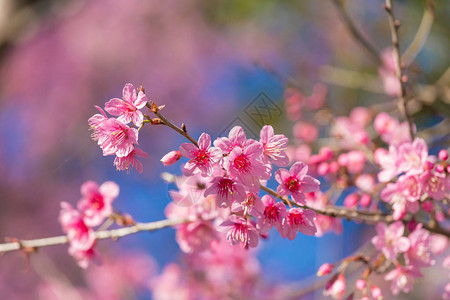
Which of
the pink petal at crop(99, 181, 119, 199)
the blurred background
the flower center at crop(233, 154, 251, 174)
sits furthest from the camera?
the blurred background

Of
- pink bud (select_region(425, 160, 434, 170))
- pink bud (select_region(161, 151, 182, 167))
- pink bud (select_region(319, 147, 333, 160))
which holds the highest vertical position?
pink bud (select_region(319, 147, 333, 160))

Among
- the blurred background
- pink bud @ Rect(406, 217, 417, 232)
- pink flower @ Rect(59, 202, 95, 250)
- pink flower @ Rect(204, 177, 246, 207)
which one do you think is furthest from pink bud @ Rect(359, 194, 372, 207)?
the blurred background

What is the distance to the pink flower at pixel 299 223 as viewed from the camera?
0.88m

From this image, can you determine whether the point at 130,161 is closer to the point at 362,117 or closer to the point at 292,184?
the point at 292,184

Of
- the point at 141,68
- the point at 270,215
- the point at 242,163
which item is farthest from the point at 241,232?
the point at 141,68

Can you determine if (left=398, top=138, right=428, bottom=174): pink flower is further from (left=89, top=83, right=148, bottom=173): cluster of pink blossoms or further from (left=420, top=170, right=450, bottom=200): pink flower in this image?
Result: (left=89, top=83, right=148, bottom=173): cluster of pink blossoms

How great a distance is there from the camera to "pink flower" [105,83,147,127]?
82 cm

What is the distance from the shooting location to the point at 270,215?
879 millimetres

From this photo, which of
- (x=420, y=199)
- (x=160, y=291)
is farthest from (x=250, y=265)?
(x=420, y=199)

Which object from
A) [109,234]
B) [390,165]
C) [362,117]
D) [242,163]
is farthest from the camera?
[362,117]

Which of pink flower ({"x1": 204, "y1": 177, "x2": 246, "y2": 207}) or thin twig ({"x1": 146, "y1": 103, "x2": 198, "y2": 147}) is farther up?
thin twig ({"x1": 146, "y1": 103, "x2": 198, "y2": 147})

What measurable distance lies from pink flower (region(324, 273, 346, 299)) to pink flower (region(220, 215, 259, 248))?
332 millimetres

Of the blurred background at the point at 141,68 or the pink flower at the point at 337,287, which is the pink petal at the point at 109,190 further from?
the blurred background at the point at 141,68

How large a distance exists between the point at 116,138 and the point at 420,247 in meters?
0.76
